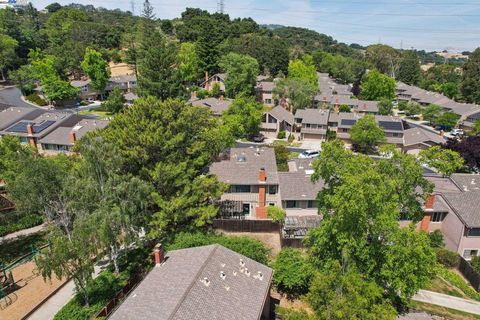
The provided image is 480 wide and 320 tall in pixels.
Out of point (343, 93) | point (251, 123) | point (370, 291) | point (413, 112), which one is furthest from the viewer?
point (343, 93)

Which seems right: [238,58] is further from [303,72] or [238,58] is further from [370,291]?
[370,291]

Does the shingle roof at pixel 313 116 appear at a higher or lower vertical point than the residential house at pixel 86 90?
lower

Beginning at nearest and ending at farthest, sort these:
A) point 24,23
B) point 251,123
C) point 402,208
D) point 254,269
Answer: point 254,269
point 402,208
point 251,123
point 24,23

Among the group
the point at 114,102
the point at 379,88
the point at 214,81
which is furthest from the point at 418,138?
the point at 114,102

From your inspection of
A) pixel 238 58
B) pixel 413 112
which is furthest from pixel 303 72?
pixel 413 112

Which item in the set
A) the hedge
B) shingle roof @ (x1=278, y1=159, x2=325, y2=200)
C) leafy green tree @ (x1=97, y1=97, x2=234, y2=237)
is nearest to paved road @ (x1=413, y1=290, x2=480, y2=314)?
shingle roof @ (x1=278, y1=159, x2=325, y2=200)

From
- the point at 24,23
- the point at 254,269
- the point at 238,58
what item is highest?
the point at 24,23

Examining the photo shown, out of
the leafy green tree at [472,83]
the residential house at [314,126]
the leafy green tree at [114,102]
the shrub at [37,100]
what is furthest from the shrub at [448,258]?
the shrub at [37,100]

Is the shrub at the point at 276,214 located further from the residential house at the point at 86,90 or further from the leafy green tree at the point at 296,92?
the residential house at the point at 86,90
